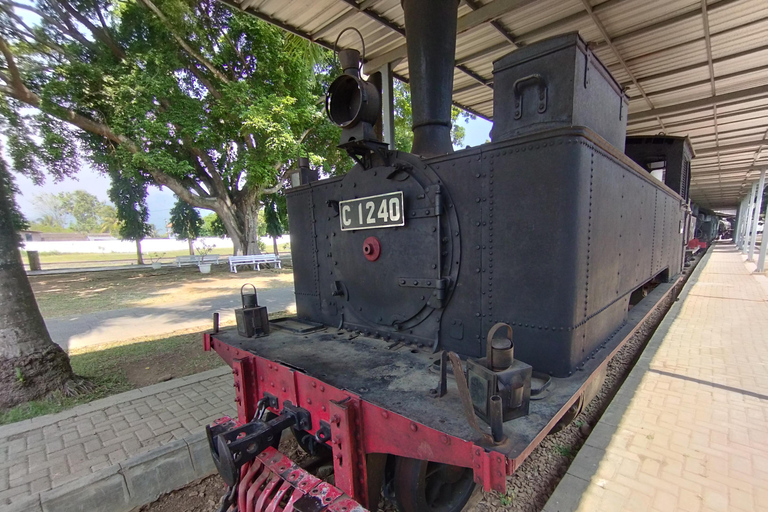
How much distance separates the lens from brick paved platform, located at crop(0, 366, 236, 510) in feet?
7.31

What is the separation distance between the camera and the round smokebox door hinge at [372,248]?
8.30 feet

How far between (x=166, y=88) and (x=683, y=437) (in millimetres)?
14249

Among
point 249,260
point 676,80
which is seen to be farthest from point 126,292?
→ point 676,80

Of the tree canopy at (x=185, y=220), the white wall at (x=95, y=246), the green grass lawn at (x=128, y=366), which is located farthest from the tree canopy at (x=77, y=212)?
the green grass lawn at (x=128, y=366)

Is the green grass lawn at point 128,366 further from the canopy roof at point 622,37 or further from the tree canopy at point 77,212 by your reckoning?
the tree canopy at point 77,212

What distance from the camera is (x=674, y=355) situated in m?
4.53

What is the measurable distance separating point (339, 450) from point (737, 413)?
3666 mm

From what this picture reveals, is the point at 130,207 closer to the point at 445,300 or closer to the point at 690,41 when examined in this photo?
the point at 445,300

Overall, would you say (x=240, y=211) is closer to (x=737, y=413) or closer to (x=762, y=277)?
(x=737, y=413)

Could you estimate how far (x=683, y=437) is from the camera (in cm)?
274

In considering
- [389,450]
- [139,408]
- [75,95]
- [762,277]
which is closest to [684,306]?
[762,277]

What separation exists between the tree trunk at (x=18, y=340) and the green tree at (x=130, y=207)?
20463mm

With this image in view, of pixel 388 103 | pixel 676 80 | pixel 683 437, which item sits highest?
pixel 676 80

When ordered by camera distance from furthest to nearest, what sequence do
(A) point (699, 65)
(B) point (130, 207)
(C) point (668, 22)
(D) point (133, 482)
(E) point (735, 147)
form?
(B) point (130, 207) → (E) point (735, 147) → (A) point (699, 65) → (C) point (668, 22) → (D) point (133, 482)
